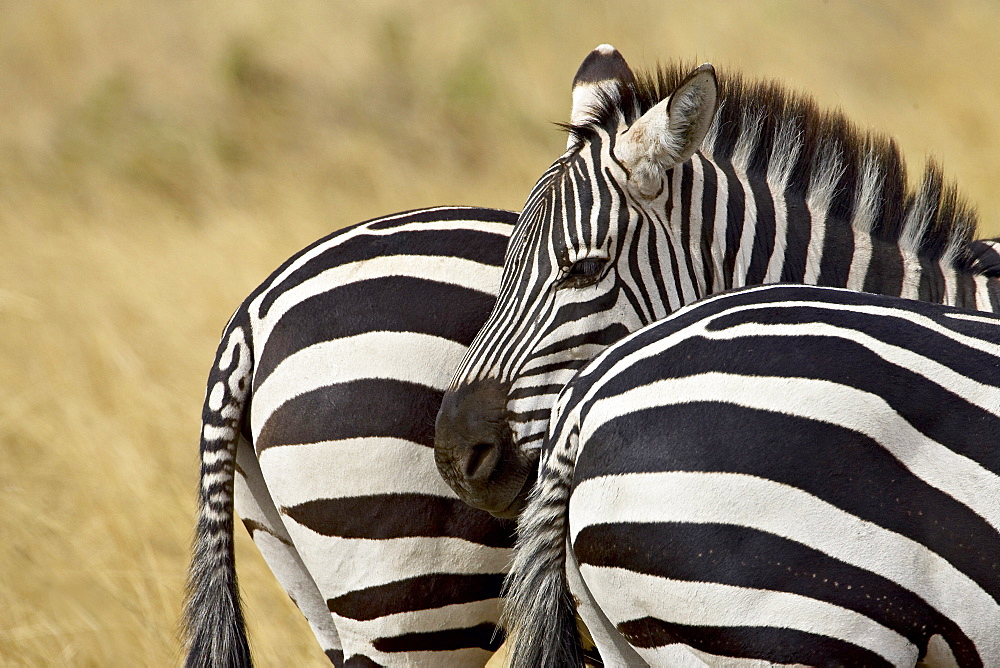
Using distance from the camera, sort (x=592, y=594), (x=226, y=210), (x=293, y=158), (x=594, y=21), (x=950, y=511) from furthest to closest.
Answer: (x=594, y=21) → (x=293, y=158) → (x=226, y=210) → (x=592, y=594) → (x=950, y=511)

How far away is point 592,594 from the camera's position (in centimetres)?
162

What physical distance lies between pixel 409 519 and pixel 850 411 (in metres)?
1.20

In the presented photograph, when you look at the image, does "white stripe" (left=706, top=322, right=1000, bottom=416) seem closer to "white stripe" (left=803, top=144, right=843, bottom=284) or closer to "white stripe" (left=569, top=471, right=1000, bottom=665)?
"white stripe" (left=569, top=471, right=1000, bottom=665)

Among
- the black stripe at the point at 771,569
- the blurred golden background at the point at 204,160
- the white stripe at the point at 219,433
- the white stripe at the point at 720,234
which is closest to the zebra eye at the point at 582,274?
the white stripe at the point at 720,234

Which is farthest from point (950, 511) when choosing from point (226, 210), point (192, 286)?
point (226, 210)

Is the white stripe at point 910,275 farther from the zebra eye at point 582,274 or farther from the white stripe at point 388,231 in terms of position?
the white stripe at point 388,231

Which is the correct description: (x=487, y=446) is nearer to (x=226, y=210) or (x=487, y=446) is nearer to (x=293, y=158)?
(x=226, y=210)

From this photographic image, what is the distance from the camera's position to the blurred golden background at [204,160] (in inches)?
198

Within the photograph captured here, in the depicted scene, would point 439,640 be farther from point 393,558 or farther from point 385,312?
point 385,312

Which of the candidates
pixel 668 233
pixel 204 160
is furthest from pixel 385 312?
pixel 204 160

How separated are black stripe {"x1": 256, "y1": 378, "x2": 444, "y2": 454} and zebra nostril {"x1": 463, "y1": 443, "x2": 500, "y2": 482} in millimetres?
255

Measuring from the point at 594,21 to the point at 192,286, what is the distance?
638 cm

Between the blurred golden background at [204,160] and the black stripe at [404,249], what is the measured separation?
2.62 meters

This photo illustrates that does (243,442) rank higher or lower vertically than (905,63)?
lower
